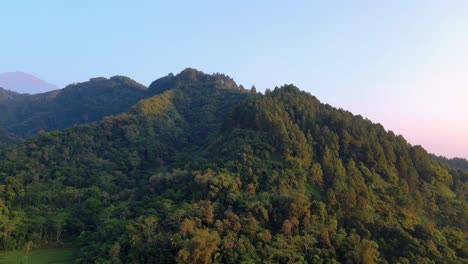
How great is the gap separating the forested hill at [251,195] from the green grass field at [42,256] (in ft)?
3.56

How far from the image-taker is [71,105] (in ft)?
328

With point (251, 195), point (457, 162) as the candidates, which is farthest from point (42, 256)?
point (457, 162)

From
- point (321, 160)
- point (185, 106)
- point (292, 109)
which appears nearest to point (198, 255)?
point (321, 160)

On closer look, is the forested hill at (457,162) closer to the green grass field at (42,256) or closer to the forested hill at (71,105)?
the green grass field at (42,256)

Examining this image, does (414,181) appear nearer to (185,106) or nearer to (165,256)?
(165,256)

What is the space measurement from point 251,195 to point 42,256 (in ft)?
61.1

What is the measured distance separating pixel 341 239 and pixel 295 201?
4.55 meters


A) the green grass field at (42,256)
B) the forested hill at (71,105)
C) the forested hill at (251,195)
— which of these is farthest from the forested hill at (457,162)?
the forested hill at (71,105)

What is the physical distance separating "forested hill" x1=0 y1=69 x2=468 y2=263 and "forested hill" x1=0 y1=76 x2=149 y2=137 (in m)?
40.6

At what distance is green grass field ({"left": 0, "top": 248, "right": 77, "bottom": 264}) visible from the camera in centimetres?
3173

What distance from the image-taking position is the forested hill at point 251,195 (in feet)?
95.1

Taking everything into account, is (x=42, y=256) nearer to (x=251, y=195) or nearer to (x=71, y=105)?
(x=251, y=195)

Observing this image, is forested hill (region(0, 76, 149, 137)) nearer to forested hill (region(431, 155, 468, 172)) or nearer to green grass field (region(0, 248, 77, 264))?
green grass field (region(0, 248, 77, 264))

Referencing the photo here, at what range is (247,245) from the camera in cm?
2803
